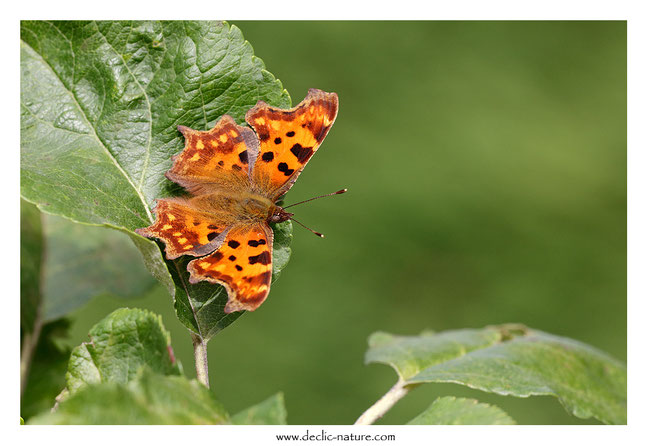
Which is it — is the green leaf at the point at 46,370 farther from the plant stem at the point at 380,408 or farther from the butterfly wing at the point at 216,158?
the plant stem at the point at 380,408

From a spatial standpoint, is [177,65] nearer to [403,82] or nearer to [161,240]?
[161,240]

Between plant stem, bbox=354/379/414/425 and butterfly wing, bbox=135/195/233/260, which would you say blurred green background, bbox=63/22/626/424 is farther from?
plant stem, bbox=354/379/414/425

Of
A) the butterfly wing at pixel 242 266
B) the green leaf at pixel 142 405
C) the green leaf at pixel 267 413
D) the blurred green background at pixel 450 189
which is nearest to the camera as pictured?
the green leaf at pixel 142 405

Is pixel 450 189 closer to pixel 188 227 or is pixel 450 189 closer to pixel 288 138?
pixel 288 138

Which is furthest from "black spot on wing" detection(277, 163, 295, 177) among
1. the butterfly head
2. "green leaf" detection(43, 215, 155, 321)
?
"green leaf" detection(43, 215, 155, 321)

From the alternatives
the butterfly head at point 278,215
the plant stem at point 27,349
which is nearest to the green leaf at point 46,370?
the plant stem at point 27,349

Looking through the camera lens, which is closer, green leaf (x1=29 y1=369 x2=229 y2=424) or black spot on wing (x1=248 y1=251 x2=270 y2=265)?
green leaf (x1=29 y1=369 x2=229 y2=424)

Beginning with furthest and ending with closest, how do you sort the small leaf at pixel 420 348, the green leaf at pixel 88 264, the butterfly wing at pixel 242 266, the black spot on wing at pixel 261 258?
the green leaf at pixel 88 264, the small leaf at pixel 420 348, the black spot on wing at pixel 261 258, the butterfly wing at pixel 242 266
